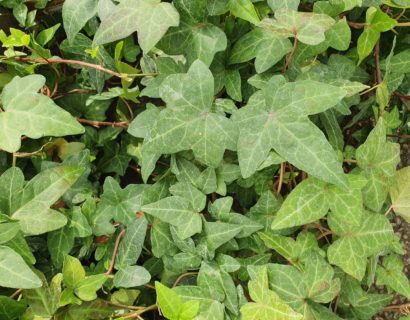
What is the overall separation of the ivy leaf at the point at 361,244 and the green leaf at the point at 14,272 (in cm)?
53

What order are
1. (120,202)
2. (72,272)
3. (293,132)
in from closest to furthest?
(293,132)
(72,272)
(120,202)

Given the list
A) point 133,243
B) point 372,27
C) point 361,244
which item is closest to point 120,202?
point 133,243

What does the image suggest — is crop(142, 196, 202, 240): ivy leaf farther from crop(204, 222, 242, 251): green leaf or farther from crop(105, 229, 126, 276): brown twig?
crop(105, 229, 126, 276): brown twig

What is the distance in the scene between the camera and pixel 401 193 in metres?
1.01

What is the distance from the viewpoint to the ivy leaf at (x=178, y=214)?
3.08ft

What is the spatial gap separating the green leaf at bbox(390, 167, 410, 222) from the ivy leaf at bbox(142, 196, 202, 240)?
397mm

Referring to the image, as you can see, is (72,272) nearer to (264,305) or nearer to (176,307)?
(176,307)

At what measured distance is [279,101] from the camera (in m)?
0.86

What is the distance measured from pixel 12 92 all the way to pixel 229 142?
412 mm

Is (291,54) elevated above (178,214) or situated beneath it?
elevated above

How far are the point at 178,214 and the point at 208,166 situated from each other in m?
0.11

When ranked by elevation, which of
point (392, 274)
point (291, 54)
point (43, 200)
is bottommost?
point (392, 274)

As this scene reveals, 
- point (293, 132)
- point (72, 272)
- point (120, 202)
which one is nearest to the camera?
point (293, 132)

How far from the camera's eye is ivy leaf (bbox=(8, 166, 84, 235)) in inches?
37.0
